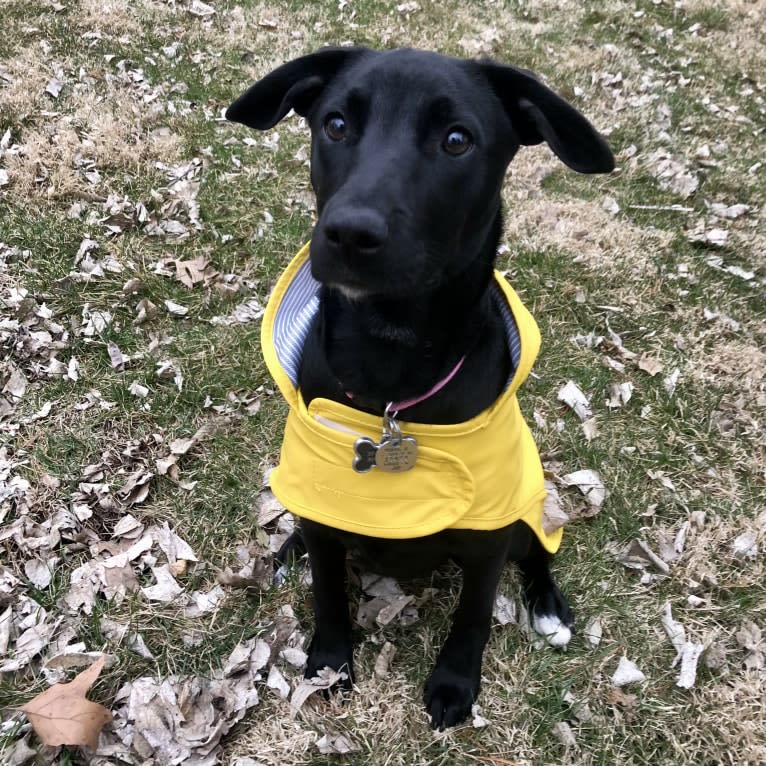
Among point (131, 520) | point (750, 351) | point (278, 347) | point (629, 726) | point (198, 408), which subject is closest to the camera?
point (278, 347)

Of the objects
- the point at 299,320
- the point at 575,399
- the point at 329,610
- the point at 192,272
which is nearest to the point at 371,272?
the point at 299,320

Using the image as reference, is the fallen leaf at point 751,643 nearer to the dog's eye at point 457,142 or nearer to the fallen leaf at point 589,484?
the fallen leaf at point 589,484

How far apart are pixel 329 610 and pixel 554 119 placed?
180cm

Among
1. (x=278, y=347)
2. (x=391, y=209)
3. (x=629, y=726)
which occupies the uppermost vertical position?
(x=391, y=209)

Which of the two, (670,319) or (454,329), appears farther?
(670,319)

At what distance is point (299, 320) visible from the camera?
2.20 m

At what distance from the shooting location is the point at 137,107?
529 cm

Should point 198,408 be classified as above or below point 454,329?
below

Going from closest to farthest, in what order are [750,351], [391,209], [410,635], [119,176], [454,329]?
[391,209] → [454,329] → [410,635] → [750,351] → [119,176]

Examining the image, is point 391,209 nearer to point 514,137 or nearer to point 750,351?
point 514,137

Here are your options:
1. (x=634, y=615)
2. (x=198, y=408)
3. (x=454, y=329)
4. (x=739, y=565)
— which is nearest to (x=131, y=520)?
(x=198, y=408)

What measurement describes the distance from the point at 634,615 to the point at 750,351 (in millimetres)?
2049

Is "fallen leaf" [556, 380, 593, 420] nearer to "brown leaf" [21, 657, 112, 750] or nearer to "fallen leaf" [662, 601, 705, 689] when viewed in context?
"fallen leaf" [662, 601, 705, 689]

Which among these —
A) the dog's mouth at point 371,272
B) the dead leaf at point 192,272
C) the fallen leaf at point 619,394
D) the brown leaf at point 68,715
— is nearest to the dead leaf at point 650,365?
the fallen leaf at point 619,394
